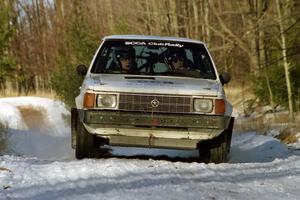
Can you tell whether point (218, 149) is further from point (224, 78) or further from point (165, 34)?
point (165, 34)

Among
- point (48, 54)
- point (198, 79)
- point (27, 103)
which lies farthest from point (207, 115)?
point (48, 54)

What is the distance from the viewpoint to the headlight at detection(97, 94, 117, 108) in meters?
8.26

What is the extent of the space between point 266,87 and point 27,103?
14482 millimetres

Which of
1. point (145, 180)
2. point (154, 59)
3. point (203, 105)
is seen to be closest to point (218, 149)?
point (203, 105)

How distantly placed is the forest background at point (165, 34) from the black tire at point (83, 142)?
26.1 feet

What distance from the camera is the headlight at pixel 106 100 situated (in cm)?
826

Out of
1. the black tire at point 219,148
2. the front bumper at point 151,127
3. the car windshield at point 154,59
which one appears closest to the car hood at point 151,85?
the front bumper at point 151,127

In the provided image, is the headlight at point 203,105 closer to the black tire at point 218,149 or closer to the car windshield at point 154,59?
the black tire at point 218,149

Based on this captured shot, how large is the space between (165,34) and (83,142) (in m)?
32.1

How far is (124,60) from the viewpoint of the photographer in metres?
9.54

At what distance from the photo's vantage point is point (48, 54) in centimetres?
5112

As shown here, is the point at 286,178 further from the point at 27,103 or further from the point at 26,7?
the point at 26,7

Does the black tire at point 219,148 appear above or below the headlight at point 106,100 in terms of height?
below

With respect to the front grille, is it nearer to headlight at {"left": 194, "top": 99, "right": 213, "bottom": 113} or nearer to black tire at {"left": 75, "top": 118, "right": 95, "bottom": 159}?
headlight at {"left": 194, "top": 99, "right": 213, "bottom": 113}
